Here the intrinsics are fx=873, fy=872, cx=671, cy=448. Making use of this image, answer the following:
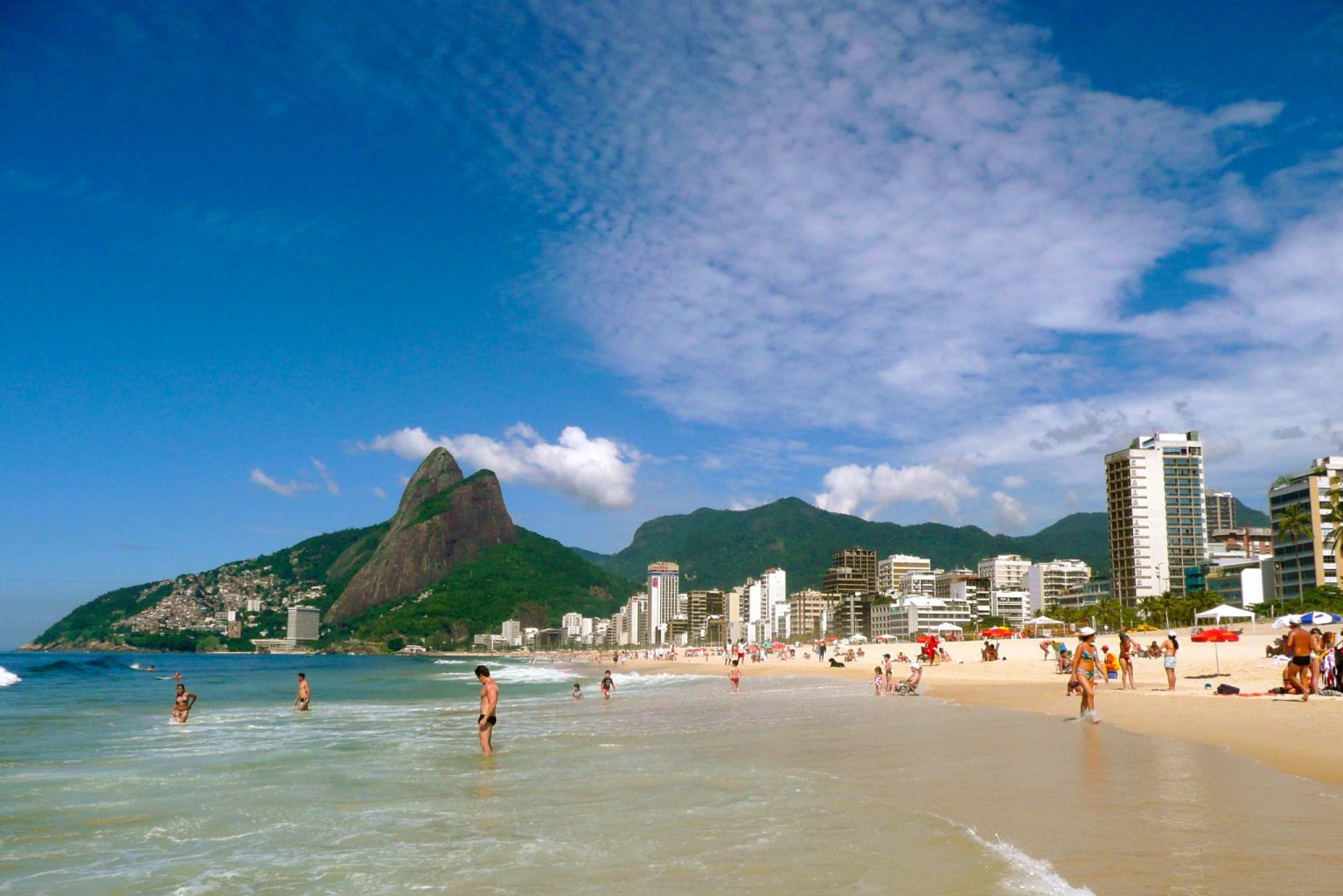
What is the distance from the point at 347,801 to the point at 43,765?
8.95 metres

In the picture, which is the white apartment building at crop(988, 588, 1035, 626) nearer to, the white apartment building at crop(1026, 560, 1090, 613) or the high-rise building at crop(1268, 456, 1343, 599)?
the white apartment building at crop(1026, 560, 1090, 613)

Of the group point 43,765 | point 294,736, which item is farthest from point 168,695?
point 43,765

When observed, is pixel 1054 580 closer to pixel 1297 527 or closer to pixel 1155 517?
pixel 1155 517

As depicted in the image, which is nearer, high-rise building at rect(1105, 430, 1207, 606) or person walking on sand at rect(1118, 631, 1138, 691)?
person walking on sand at rect(1118, 631, 1138, 691)

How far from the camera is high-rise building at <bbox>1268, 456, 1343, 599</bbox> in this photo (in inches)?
3976

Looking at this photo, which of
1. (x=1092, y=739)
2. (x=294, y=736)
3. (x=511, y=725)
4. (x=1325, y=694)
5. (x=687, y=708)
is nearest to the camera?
(x=1092, y=739)

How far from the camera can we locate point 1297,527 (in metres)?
92.1

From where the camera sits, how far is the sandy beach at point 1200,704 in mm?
12055

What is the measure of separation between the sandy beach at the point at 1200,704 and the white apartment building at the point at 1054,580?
151682 millimetres

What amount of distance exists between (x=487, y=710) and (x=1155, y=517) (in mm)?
144230

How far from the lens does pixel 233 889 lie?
23.1 ft

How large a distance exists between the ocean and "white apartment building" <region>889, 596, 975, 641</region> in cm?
14787

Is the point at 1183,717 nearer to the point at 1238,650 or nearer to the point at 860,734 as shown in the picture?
the point at 860,734

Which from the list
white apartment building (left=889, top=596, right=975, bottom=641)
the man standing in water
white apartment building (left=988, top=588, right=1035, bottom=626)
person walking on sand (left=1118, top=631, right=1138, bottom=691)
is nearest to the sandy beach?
person walking on sand (left=1118, top=631, right=1138, bottom=691)
